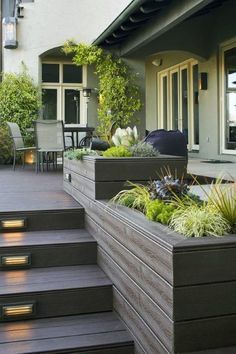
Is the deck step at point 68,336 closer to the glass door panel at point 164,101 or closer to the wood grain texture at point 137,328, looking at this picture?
the wood grain texture at point 137,328

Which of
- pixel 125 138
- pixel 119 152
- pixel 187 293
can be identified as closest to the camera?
pixel 187 293

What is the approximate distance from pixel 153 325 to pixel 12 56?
29.3 feet

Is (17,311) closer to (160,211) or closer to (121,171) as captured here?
(160,211)

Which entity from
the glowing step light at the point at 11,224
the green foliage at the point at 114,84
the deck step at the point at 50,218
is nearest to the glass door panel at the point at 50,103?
the green foliage at the point at 114,84

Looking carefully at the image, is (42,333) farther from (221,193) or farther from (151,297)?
(221,193)

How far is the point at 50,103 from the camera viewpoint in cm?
1157

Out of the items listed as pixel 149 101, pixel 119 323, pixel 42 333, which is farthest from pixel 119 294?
pixel 149 101

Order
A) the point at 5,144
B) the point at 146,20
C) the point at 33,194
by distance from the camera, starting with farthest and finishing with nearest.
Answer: the point at 5,144, the point at 146,20, the point at 33,194

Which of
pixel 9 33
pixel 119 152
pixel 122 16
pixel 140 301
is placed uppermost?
pixel 9 33

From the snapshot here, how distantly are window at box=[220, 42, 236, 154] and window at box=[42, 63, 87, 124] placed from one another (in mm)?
3681

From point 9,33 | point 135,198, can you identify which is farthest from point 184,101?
point 135,198

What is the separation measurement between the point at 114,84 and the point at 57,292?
24.4ft

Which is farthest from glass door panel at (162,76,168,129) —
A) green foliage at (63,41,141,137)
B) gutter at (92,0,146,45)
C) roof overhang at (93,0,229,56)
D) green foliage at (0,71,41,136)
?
green foliage at (0,71,41,136)

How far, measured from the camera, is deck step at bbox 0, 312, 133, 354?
2.54 meters
